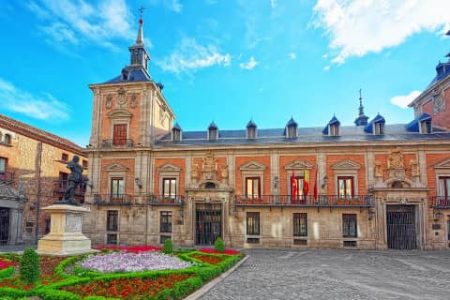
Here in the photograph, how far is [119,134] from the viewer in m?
30.3

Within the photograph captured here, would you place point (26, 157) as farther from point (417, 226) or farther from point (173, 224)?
point (417, 226)

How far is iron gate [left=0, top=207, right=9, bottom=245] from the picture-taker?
1061 inches

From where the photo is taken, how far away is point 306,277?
12484mm

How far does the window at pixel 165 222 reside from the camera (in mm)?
28172

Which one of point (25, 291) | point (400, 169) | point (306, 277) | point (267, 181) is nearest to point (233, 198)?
point (267, 181)

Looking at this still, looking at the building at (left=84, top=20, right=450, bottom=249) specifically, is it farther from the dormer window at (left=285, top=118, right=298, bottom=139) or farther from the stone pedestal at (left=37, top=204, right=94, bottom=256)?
the stone pedestal at (left=37, top=204, right=94, bottom=256)

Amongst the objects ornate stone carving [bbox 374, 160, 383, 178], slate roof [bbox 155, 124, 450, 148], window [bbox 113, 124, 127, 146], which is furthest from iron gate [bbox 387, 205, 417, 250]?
window [bbox 113, 124, 127, 146]

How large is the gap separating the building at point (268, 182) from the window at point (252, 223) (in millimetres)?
78

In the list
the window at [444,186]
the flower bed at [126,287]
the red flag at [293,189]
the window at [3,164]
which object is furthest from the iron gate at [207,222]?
the flower bed at [126,287]

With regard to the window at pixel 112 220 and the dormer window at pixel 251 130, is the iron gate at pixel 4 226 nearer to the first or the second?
the window at pixel 112 220

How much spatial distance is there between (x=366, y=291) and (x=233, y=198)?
1821cm

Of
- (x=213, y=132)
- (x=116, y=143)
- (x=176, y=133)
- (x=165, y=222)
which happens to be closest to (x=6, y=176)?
(x=116, y=143)

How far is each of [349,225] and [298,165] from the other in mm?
5873

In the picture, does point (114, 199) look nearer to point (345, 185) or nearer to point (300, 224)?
point (300, 224)
